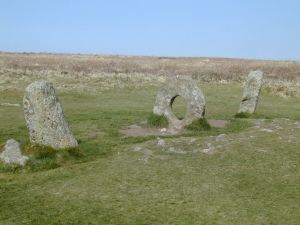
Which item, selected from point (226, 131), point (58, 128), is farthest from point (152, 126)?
point (58, 128)

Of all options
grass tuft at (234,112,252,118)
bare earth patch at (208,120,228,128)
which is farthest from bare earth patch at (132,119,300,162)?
grass tuft at (234,112,252,118)

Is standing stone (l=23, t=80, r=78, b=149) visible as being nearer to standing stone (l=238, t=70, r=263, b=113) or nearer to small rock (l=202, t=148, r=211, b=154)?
small rock (l=202, t=148, r=211, b=154)

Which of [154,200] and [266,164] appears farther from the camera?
[266,164]

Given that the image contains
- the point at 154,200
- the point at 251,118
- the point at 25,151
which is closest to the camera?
the point at 154,200

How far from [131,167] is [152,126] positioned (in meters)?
7.53

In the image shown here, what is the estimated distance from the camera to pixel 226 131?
20719mm

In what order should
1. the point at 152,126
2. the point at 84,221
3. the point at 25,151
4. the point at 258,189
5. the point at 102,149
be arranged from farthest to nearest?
1. the point at 152,126
2. the point at 102,149
3. the point at 25,151
4. the point at 258,189
5. the point at 84,221

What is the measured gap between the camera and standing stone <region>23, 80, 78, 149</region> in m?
15.9

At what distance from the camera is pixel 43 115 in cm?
1600

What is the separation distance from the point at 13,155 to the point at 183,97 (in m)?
8.96

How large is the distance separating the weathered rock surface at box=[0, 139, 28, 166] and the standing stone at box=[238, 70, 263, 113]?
47.1 ft

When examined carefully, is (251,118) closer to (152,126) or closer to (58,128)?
(152,126)

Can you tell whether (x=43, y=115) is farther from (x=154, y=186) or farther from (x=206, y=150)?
(x=206, y=150)

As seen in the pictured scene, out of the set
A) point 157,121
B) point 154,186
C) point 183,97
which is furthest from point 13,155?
point 183,97
